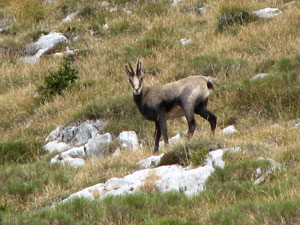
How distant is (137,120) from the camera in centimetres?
1326

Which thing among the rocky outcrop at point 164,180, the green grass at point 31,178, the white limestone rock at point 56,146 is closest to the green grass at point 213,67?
the white limestone rock at point 56,146

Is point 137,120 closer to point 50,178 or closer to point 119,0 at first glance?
point 50,178

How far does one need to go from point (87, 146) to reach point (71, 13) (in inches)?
371

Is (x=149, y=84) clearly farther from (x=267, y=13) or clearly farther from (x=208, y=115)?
(x=267, y=13)

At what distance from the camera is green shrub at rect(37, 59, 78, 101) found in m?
15.4

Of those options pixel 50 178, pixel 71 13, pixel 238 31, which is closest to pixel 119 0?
pixel 71 13

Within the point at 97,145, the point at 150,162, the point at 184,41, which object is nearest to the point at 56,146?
the point at 97,145

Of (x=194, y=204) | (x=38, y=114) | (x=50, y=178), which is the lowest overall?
(x=38, y=114)

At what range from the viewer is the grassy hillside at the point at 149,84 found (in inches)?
314

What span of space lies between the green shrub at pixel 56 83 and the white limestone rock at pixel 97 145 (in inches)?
130

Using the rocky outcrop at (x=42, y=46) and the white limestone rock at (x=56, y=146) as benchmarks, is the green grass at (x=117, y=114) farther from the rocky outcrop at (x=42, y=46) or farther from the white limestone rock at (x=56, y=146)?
the rocky outcrop at (x=42, y=46)

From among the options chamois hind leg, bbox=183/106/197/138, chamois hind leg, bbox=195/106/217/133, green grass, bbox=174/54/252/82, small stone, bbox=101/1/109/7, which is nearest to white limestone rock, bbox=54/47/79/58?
small stone, bbox=101/1/109/7

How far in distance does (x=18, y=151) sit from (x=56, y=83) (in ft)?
9.81

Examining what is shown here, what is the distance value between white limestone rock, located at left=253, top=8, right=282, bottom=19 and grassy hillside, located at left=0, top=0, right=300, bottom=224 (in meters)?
0.22
